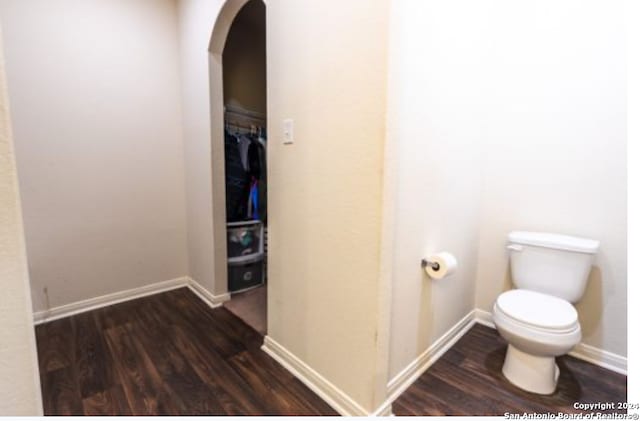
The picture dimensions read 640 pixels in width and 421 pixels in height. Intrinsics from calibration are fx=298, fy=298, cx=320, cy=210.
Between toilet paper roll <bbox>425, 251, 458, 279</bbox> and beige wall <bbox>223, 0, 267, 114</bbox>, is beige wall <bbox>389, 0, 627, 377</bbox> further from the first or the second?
beige wall <bbox>223, 0, 267, 114</bbox>

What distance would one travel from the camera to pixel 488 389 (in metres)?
1.50

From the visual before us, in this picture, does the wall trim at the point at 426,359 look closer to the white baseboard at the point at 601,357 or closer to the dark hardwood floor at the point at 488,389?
the dark hardwood floor at the point at 488,389

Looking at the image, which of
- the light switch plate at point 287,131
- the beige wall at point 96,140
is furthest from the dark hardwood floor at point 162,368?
the light switch plate at point 287,131

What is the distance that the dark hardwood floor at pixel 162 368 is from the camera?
1.39 m

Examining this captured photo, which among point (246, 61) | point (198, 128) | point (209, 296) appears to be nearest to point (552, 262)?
point (209, 296)

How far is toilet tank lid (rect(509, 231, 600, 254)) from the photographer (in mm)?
1577

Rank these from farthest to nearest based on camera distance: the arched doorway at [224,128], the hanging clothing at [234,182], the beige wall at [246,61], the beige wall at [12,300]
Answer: the beige wall at [246,61]
the hanging clothing at [234,182]
the arched doorway at [224,128]
the beige wall at [12,300]

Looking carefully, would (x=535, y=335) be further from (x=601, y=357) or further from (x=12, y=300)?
(x=12, y=300)

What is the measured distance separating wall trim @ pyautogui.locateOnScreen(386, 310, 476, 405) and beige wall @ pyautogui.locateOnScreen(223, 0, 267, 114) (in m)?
2.49

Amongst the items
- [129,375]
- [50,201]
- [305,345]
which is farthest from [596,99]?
[50,201]

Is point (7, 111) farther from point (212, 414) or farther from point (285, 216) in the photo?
point (212, 414)

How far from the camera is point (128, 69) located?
7.41ft

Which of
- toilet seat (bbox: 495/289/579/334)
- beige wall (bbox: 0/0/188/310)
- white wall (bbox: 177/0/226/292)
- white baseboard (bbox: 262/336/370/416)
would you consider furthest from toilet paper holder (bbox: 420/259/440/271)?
beige wall (bbox: 0/0/188/310)

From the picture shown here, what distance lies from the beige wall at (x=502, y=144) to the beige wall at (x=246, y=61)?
189 cm
